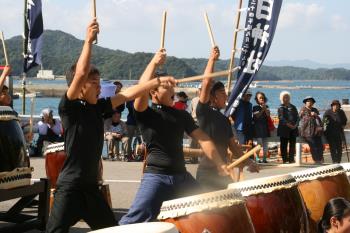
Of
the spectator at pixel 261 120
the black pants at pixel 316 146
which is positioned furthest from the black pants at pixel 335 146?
the spectator at pixel 261 120

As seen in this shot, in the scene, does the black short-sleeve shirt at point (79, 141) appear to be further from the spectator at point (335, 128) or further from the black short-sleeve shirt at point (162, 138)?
the spectator at point (335, 128)

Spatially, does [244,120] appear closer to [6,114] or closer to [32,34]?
[32,34]

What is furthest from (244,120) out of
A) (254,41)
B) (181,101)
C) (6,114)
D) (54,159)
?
(6,114)

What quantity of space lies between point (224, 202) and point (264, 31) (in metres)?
6.88

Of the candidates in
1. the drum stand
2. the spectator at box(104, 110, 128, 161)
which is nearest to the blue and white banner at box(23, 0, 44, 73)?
the spectator at box(104, 110, 128, 161)

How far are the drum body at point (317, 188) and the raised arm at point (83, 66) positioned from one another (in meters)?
1.83

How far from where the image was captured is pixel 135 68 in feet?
336

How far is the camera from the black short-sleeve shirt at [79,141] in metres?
4.76

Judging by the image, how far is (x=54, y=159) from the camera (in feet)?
24.0

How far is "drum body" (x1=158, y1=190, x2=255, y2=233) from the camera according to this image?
13.8ft

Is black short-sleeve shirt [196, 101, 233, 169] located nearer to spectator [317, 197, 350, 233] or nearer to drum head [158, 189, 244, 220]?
spectator [317, 197, 350, 233]

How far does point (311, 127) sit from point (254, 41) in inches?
154

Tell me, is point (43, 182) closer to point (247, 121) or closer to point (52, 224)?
point (52, 224)

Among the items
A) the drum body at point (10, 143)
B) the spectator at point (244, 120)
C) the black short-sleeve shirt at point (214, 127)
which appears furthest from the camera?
the spectator at point (244, 120)
